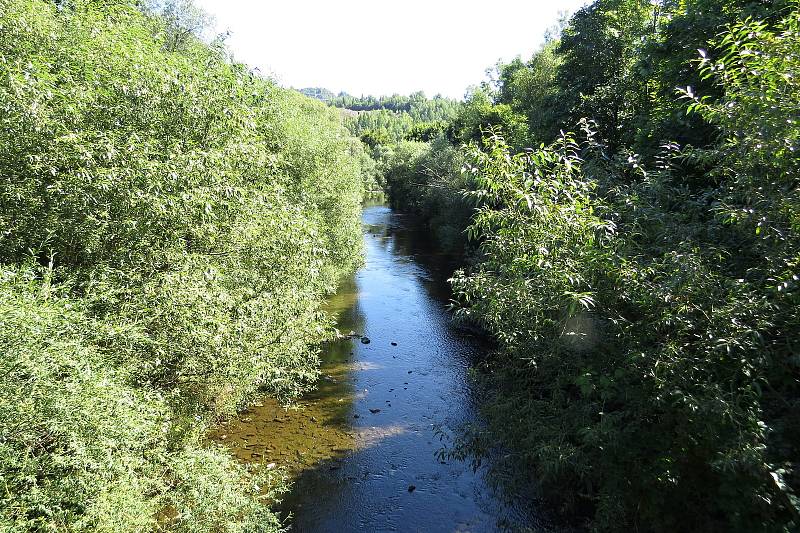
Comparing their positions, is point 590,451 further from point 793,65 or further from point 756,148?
point 793,65

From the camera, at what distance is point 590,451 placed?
8.33m

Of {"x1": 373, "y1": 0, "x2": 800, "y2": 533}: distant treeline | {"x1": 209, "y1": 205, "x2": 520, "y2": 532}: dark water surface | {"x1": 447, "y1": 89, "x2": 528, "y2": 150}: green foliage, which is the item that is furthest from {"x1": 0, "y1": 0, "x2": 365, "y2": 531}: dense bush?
{"x1": 447, "y1": 89, "x2": 528, "y2": 150}: green foliage

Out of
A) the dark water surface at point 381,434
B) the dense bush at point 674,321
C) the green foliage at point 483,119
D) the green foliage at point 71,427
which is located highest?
the green foliage at point 483,119

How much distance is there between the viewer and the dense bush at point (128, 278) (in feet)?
22.5

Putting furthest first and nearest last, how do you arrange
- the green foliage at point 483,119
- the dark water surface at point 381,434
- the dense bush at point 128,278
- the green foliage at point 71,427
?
the green foliage at point 483,119 < the dark water surface at point 381,434 < the dense bush at point 128,278 < the green foliage at point 71,427

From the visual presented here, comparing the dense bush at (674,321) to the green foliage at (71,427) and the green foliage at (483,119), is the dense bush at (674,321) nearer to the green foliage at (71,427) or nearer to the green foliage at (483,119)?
the green foliage at (71,427)

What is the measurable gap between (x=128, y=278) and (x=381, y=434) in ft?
34.3

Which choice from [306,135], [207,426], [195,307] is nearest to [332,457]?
[207,426]

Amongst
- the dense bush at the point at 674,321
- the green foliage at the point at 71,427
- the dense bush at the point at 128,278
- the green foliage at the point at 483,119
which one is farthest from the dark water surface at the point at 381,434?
the green foliage at the point at 483,119

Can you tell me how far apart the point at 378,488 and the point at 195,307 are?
8.00 m

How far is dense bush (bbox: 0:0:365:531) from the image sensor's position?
270 inches

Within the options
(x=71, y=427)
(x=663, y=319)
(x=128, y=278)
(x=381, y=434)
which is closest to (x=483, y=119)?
(x=381, y=434)

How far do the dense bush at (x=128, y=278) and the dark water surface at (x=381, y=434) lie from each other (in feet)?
9.30

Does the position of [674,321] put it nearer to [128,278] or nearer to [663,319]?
[663,319]
